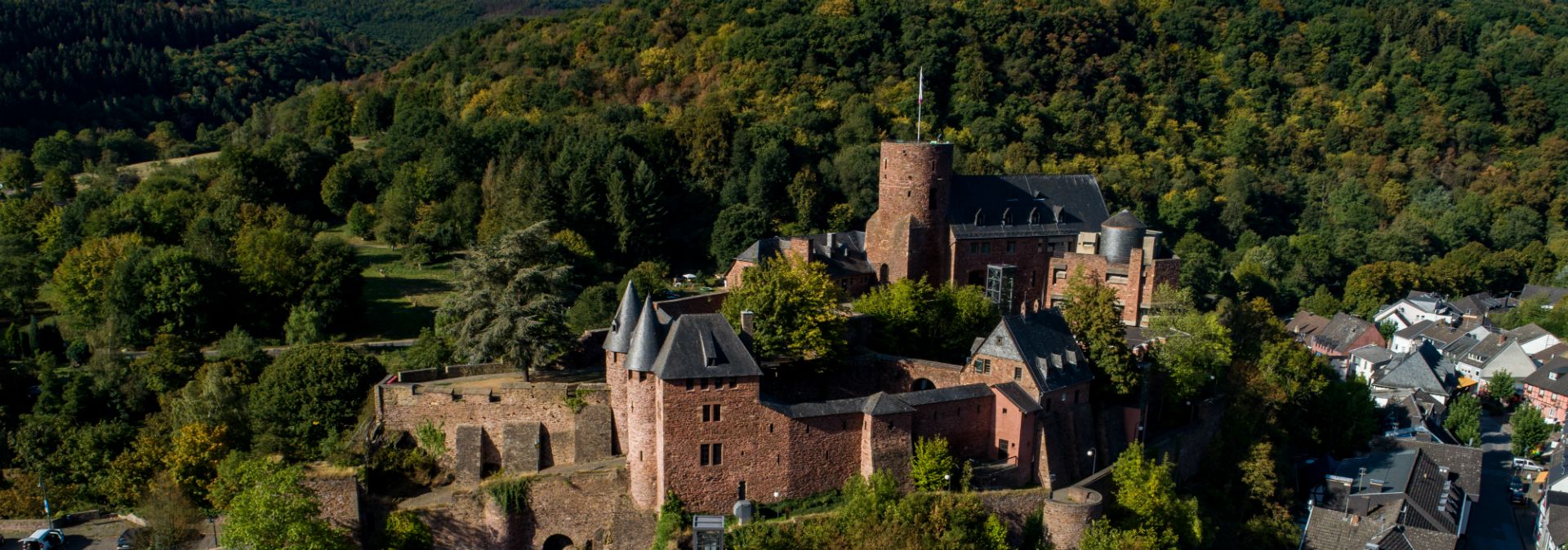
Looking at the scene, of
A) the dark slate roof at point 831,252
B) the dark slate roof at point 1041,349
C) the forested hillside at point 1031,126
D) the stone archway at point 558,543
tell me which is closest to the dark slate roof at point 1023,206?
the dark slate roof at point 831,252

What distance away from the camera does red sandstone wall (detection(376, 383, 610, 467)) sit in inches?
1384

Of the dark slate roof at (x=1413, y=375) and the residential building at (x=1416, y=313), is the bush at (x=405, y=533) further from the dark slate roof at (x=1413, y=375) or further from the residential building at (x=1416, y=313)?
the residential building at (x=1416, y=313)

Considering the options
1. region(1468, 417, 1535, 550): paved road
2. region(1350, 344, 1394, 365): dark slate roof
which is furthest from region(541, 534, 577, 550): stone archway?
region(1350, 344, 1394, 365): dark slate roof

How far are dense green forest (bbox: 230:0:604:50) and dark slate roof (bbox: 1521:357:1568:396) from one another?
337ft

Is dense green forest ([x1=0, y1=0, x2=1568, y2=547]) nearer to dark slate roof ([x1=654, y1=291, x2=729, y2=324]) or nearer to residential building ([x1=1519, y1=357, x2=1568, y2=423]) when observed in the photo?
dark slate roof ([x1=654, y1=291, x2=729, y2=324])

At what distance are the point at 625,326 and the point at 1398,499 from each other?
3186 centimetres

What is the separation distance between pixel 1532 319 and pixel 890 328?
202 feet

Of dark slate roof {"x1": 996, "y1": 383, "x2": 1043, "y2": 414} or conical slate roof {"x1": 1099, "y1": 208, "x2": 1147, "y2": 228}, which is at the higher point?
conical slate roof {"x1": 1099, "y1": 208, "x2": 1147, "y2": 228}

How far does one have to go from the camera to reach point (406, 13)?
14312cm

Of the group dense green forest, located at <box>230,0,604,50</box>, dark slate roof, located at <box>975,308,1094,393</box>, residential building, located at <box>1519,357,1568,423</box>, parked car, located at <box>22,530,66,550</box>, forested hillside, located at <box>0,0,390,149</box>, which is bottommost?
residential building, located at <box>1519,357,1568,423</box>

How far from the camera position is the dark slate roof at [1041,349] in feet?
115

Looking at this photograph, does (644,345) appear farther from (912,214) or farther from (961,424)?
(912,214)

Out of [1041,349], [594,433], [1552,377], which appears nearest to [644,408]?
[594,433]

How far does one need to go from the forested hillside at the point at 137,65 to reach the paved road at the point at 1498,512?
284 feet
